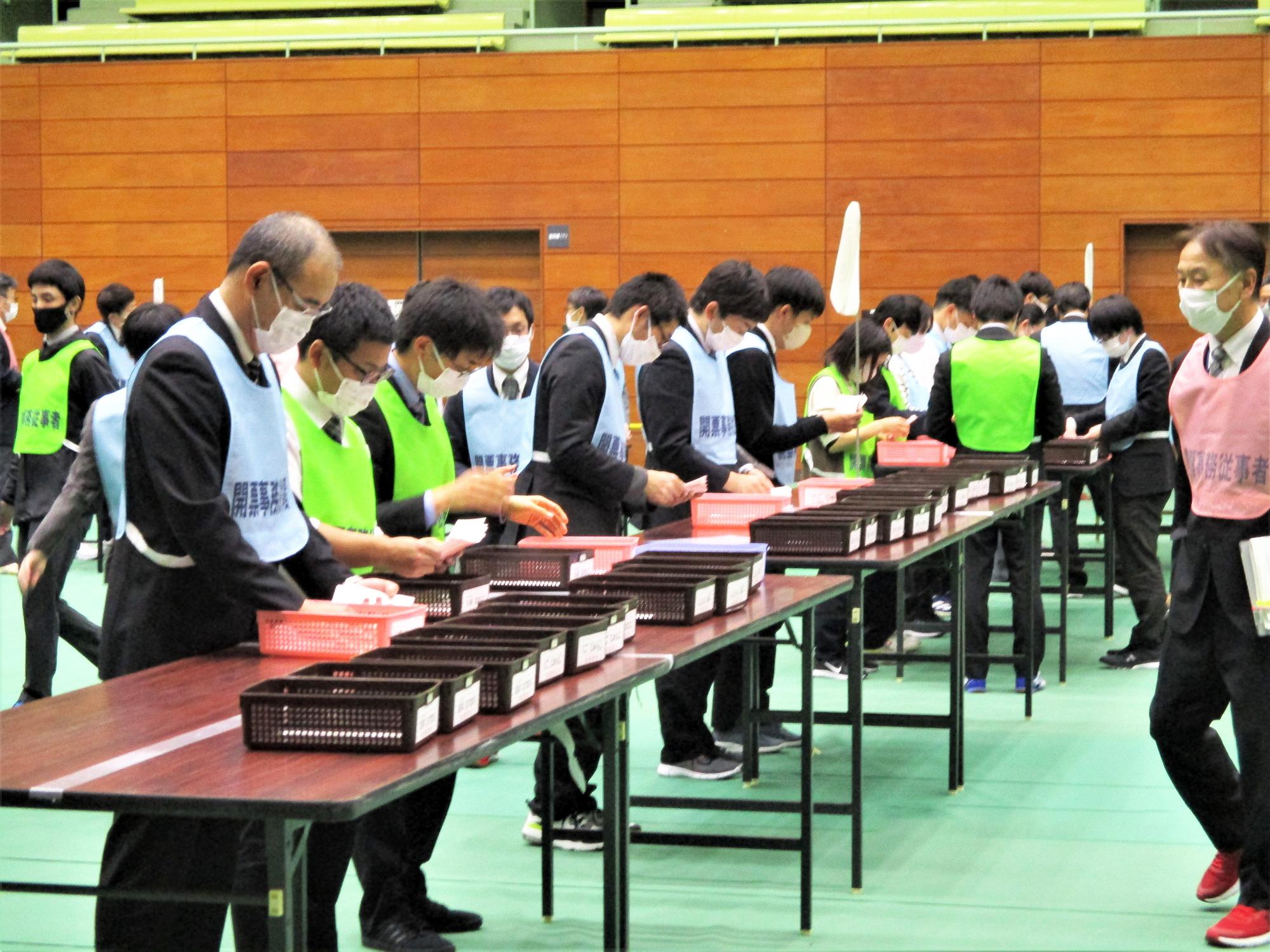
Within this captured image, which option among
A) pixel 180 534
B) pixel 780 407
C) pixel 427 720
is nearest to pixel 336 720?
pixel 427 720

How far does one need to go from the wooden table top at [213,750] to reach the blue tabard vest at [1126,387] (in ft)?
14.6

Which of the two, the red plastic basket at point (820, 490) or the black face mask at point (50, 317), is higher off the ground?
the black face mask at point (50, 317)

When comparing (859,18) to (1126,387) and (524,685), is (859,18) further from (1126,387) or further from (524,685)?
(524,685)

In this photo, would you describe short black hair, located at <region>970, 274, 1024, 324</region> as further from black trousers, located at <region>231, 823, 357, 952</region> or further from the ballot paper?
black trousers, located at <region>231, 823, 357, 952</region>

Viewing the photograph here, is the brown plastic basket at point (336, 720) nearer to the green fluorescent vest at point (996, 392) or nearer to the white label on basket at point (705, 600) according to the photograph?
the white label on basket at point (705, 600)

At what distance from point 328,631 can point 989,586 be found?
3949mm

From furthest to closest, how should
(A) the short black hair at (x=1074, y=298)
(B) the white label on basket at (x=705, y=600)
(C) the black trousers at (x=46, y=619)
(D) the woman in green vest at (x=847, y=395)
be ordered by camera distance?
(A) the short black hair at (x=1074, y=298) < (D) the woman in green vest at (x=847, y=395) < (C) the black trousers at (x=46, y=619) < (B) the white label on basket at (x=705, y=600)

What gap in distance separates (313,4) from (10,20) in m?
3.07

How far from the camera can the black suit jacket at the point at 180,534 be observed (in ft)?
8.22

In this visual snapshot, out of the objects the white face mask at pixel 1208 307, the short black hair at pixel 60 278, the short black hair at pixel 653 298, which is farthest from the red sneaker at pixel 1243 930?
the short black hair at pixel 60 278

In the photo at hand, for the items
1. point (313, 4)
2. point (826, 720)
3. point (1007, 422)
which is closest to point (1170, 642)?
point (826, 720)

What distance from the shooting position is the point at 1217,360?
3.49 metres

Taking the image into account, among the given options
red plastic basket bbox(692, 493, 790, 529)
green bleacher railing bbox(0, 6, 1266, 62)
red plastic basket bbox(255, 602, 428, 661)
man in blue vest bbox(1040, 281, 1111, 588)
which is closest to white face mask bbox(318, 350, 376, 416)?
red plastic basket bbox(255, 602, 428, 661)

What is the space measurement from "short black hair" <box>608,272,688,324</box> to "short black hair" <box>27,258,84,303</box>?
2.10 metres
